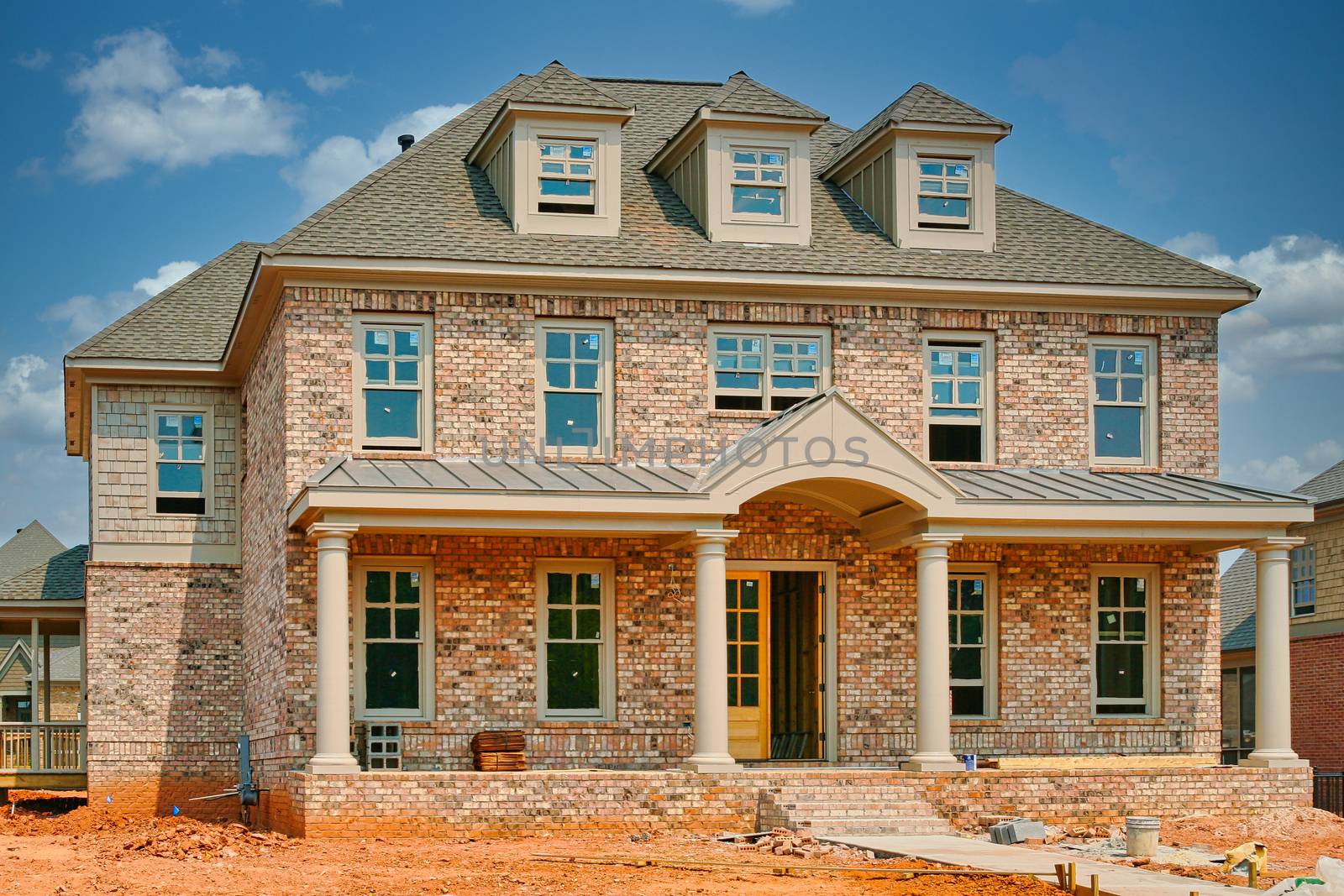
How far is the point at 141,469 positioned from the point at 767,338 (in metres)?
9.84

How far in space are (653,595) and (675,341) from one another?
332 centimetres

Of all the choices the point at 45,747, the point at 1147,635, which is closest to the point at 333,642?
the point at 45,747

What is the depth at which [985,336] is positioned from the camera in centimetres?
2400

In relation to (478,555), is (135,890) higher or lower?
lower

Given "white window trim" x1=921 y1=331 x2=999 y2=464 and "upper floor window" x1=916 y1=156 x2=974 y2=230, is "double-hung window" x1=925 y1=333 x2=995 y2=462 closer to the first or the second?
"white window trim" x1=921 y1=331 x2=999 y2=464

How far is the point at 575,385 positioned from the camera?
2283 centimetres

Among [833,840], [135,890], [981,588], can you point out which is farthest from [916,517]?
[135,890]

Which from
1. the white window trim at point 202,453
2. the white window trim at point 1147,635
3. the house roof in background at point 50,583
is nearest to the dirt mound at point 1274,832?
the white window trim at point 1147,635

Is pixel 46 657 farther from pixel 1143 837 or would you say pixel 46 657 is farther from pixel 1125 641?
pixel 1143 837

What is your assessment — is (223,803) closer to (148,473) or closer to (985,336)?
(148,473)

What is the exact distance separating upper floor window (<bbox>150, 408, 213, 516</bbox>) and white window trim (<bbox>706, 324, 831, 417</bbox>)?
843cm

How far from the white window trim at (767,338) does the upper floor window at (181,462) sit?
843 cm

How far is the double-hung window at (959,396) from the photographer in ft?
78.1

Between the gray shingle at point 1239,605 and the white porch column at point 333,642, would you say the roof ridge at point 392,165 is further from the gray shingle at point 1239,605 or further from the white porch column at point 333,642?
the gray shingle at point 1239,605
